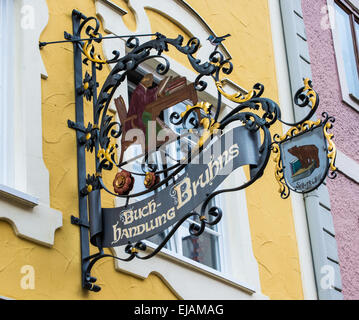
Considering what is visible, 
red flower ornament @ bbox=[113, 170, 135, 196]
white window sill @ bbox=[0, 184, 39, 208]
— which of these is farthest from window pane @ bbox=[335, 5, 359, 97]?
white window sill @ bbox=[0, 184, 39, 208]

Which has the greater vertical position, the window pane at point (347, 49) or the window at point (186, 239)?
the window pane at point (347, 49)

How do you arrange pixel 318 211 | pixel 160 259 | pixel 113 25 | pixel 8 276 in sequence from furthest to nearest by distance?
pixel 318 211
pixel 113 25
pixel 160 259
pixel 8 276

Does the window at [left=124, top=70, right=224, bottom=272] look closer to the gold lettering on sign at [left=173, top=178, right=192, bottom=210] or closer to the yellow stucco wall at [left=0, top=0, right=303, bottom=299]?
the yellow stucco wall at [left=0, top=0, right=303, bottom=299]

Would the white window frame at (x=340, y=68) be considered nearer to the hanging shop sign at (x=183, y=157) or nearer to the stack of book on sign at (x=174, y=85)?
the hanging shop sign at (x=183, y=157)

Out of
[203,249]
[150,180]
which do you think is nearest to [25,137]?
[150,180]

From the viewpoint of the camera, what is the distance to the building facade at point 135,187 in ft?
18.9

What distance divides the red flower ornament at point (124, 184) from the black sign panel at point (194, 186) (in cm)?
12

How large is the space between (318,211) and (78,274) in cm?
332

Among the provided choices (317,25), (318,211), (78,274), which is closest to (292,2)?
(317,25)

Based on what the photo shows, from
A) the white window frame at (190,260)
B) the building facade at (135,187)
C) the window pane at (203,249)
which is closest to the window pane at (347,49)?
the building facade at (135,187)

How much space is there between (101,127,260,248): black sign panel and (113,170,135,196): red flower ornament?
0.39 ft

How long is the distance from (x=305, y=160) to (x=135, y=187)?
1.82 metres
